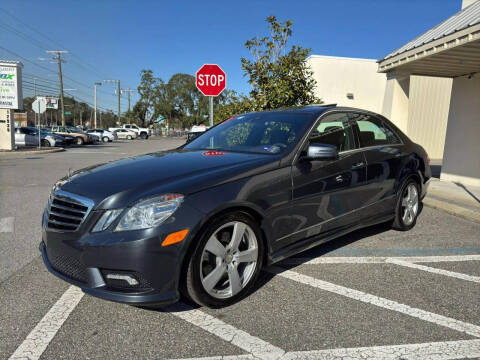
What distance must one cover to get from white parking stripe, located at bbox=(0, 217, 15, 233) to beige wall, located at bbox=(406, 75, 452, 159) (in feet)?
48.4

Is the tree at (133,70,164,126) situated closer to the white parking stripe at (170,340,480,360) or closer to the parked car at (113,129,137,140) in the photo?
the parked car at (113,129,137,140)

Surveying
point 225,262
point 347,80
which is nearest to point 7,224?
point 225,262

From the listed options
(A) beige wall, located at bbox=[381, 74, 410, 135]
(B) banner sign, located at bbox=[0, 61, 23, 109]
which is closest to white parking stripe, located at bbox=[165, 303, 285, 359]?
(A) beige wall, located at bbox=[381, 74, 410, 135]

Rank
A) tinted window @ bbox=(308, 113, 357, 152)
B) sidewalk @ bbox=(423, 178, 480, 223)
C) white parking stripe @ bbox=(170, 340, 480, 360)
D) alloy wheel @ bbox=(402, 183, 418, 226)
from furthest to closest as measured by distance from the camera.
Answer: sidewalk @ bbox=(423, 178, 480, 223) < alloy wheel @ bbox=(402, 183, 418, 226) < tinted window @ bbox=(308, 113, 357, 152) < white parking stripe @ bbox=(170, 340, 480, 360)

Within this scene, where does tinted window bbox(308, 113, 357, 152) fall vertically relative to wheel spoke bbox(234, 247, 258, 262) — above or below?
above

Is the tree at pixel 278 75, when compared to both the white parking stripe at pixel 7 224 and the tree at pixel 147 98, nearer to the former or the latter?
the white parking stripe at pixel 7 224

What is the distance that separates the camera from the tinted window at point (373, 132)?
4.26 meters

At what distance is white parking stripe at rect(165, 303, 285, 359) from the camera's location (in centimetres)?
234

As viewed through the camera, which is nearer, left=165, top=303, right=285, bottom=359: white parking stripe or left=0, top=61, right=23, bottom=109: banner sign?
left=165, top=303, right=285, bottom=359: white parking stripe

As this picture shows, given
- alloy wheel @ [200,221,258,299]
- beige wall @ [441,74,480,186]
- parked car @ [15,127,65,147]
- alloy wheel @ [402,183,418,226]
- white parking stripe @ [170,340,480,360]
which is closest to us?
white parking stripe @ [170,340,480,360]

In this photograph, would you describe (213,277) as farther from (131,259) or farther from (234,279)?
(131,259)

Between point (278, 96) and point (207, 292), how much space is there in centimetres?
754

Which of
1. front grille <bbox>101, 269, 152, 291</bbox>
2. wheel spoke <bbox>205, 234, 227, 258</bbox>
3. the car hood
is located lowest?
front grille <bbox>101, 269, 152, 291</bbox>

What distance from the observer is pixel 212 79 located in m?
8.64
